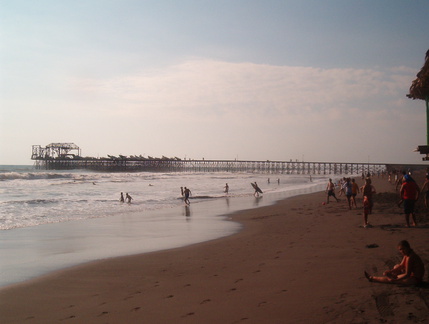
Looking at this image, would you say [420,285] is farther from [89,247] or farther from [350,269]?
[89,247]

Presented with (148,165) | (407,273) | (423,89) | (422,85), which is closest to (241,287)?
(407,273)

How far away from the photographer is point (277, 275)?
5883mm

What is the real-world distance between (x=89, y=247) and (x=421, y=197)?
1241 centimetres

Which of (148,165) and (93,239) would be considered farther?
(148,165)

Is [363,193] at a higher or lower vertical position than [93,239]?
higher

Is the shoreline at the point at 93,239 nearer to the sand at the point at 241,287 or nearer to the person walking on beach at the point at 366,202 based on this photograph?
the sand at the point at 241,287

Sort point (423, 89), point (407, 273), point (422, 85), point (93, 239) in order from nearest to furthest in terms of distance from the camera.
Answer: point (407, 273)
point (422, 85)
point (423, 89)
point (93, 239)

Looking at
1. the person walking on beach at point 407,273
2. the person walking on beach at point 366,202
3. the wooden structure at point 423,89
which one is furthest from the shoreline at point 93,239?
the wooden structure at point 423,89

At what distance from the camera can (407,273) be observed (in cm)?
491

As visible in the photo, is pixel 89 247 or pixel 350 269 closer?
pixel 350 269

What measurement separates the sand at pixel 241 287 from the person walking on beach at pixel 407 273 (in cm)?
13

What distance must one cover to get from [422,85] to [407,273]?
729 centimetres

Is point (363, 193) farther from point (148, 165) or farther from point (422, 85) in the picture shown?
point (148, 165)

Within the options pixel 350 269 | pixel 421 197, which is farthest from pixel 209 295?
pixel 421 197
